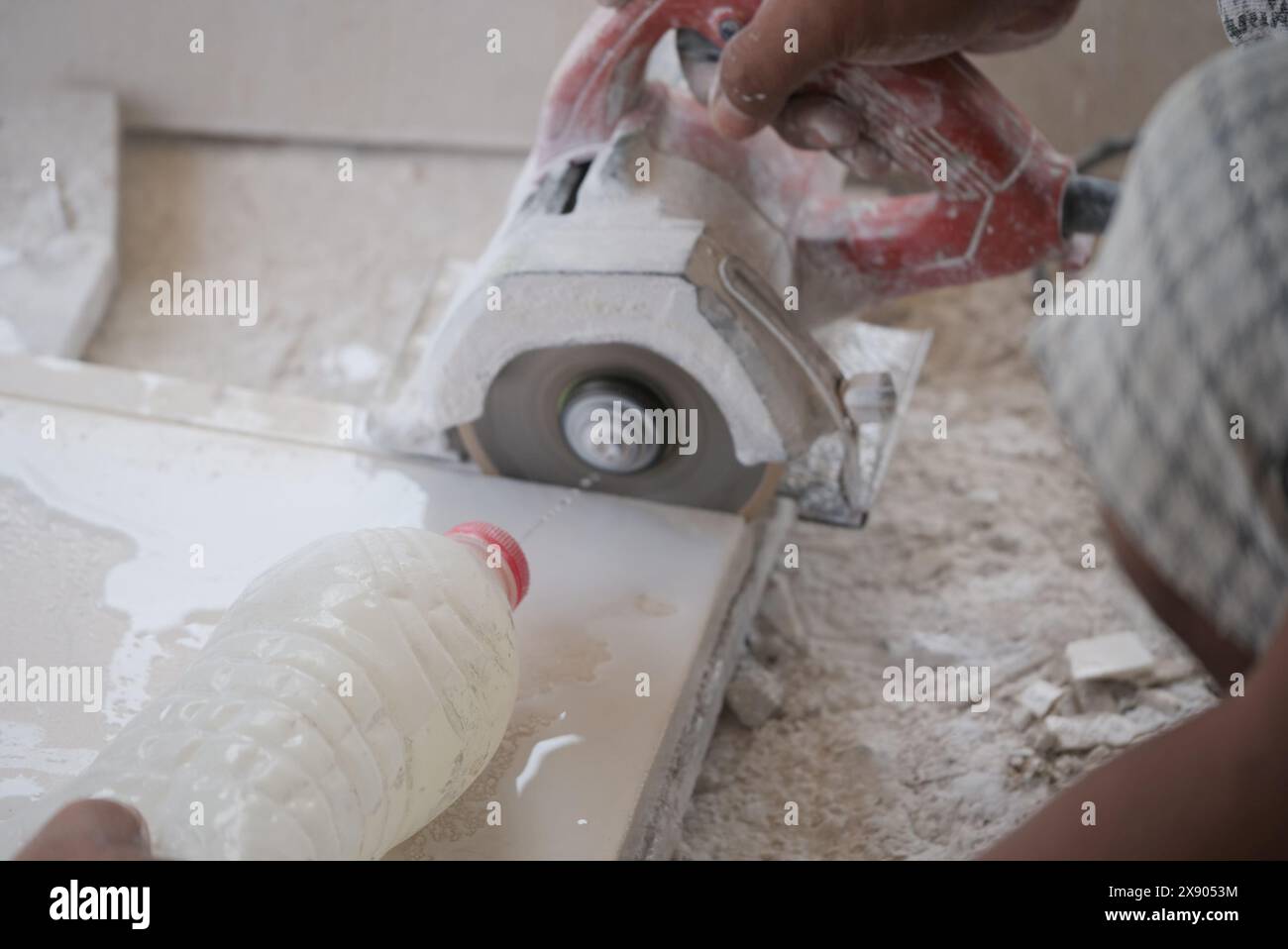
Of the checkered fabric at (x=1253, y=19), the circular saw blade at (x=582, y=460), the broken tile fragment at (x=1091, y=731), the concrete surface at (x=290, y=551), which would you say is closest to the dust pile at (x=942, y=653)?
the broken tile fragment at (x=1091, y=731)

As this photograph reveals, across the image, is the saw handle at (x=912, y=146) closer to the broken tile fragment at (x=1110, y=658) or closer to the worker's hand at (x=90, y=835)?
the broken tile fragment at (x=1110, y=658)

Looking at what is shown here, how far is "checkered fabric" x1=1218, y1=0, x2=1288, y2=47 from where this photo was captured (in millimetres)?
1557

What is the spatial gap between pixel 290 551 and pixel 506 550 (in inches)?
15.5

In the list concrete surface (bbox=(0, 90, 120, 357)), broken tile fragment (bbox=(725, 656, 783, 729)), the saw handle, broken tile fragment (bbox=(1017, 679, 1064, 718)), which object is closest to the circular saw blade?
broken tile fragment (bbox=(725, 656, 783, 729))

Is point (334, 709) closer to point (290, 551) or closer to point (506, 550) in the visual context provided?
point (506, 550)

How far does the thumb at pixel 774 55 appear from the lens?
1.74 m

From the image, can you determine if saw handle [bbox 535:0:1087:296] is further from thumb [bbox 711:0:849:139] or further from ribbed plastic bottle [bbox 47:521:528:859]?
ribbed plastic bottle [bbox 47:521:528:859]

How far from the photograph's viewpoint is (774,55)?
1786mm

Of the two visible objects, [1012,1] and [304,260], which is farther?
[304,260]

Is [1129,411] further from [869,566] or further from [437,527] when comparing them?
[869,566]

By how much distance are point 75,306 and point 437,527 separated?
128cm

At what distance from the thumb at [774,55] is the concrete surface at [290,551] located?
0.66 metres
